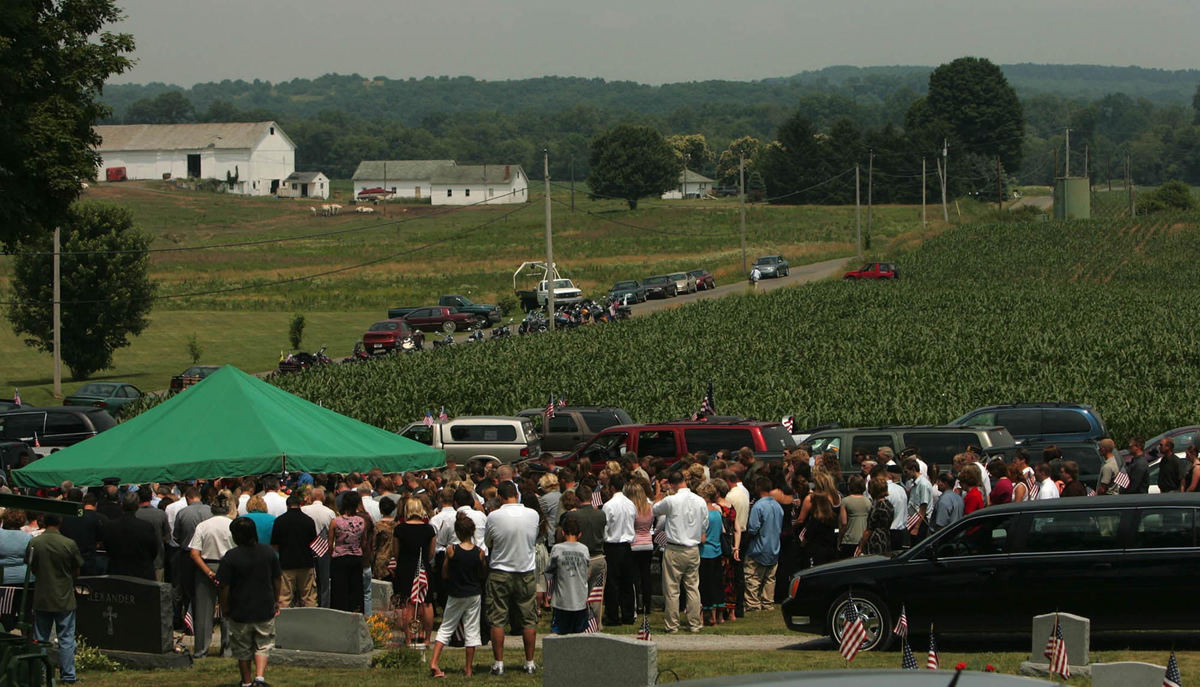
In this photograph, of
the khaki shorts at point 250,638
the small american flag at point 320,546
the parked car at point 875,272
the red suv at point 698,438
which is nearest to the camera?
the khaki shorts at point 250,638

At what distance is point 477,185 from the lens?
166m

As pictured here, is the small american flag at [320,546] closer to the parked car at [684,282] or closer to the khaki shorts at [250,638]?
the khaki shorts at [250,638]

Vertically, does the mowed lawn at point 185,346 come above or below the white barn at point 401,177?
below

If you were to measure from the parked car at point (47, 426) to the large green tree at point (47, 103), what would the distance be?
952 cm

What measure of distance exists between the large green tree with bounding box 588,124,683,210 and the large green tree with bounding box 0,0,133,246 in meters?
117

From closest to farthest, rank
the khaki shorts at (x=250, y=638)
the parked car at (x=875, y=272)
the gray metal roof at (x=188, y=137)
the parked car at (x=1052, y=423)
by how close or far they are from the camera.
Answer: the khaki shorts at (x=250, y=638)
the parked car at (x=1052, y=423)
the parked car at (x=875, y=272)
the gray metal roof at (x=188, y=137)

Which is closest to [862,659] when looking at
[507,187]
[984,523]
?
[984,523]

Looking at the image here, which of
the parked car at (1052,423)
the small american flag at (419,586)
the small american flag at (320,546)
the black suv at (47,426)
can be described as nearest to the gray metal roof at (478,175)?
the black suv at (47,426)

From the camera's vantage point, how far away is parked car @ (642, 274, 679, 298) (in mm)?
72750

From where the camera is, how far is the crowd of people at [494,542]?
12.7 m

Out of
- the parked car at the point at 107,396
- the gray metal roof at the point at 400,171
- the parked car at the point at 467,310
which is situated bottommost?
the parked car at the point at 107,396

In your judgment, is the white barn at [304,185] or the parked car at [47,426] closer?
the parked car at [47,426]

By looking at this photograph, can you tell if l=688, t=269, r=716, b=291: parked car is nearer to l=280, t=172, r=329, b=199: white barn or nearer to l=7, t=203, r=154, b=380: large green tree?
l=7, t=203, r=154, b=380: large green tree

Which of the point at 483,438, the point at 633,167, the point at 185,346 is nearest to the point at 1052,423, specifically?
the point at 483,438
